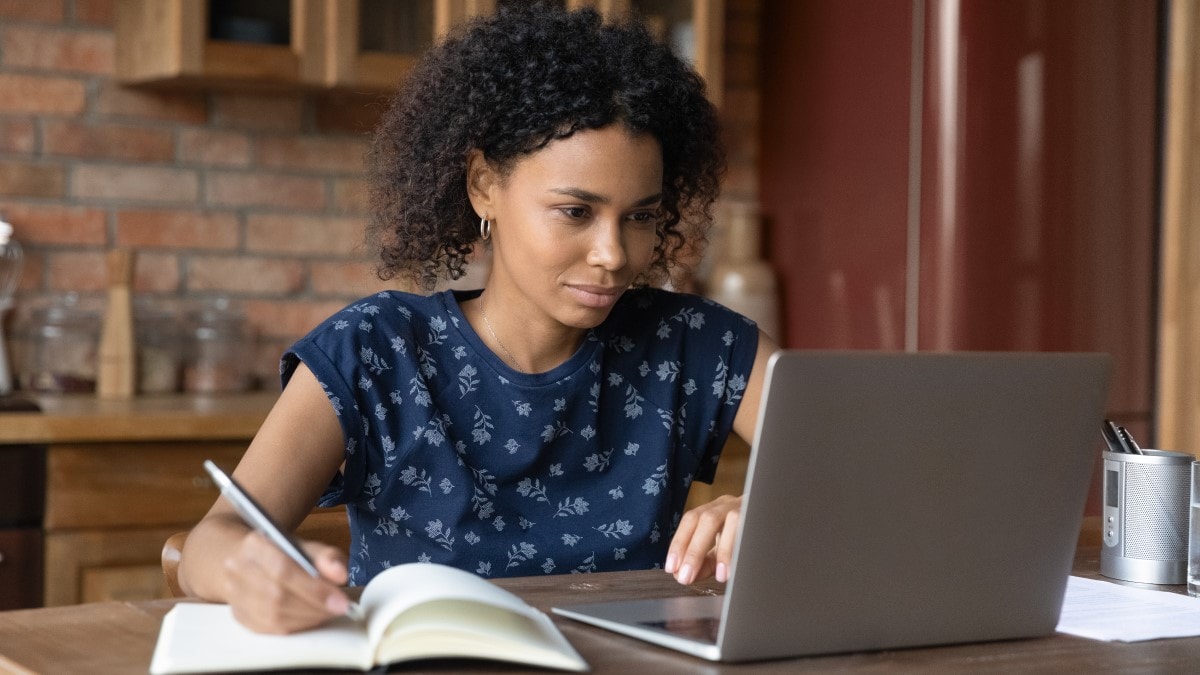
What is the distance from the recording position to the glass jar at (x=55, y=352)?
2656 millimetres

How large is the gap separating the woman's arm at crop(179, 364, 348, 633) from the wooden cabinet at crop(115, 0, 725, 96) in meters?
1.29

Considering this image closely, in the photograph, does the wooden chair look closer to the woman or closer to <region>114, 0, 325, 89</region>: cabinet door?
the woman

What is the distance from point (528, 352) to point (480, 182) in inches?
8.2

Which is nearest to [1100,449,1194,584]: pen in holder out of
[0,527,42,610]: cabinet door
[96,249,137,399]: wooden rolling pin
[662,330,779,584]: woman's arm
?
[662,330,779,584]: woman's arm

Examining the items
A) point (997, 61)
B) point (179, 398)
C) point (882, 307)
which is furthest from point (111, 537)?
point (997, 61)

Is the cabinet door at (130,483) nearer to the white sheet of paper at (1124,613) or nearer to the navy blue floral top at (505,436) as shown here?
the navy blue floral top at (505,436)

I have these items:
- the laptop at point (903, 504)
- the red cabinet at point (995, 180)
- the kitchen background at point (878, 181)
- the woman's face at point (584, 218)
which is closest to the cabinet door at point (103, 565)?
the kitchen background at point (878, 181)

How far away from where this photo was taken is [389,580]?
95 centimetres

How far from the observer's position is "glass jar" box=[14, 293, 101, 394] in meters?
2.66

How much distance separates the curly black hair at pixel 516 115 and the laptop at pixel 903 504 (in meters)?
0.68

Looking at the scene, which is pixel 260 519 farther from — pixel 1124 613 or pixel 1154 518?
pixel 1154 518

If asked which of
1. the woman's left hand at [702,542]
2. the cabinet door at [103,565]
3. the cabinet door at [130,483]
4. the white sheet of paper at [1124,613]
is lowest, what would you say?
the cabinet door at [103,565]

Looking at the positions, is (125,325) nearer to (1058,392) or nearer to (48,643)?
(48,643)

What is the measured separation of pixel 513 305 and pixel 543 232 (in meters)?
0.16
